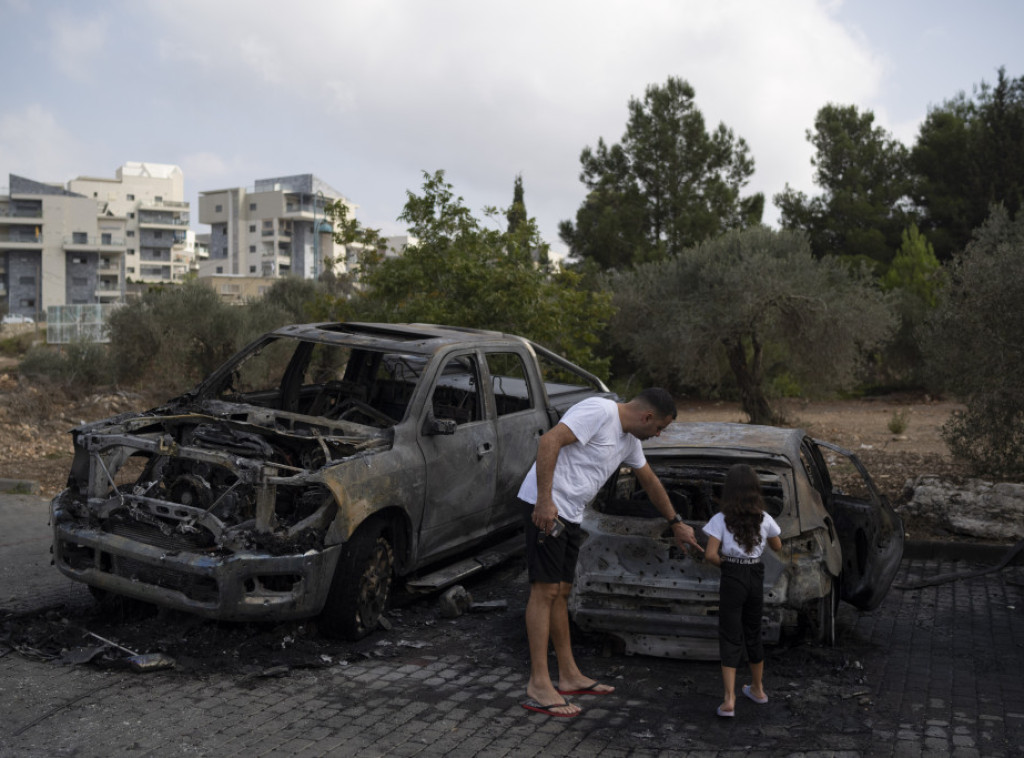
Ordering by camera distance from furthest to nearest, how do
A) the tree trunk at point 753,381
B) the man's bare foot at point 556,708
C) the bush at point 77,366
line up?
the bush at point 77,366 < the tree trunk at point 753,381 < the man's bare foot at point 556,708

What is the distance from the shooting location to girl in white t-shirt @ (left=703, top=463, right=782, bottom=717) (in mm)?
4746

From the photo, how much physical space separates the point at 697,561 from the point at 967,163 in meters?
36.1

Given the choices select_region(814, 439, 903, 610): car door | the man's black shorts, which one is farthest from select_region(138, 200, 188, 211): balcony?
the man's black shorts

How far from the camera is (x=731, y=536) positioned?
4.85 meters

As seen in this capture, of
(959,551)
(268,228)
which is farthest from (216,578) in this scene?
(268,228)

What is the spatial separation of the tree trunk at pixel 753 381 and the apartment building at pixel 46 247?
8655cm

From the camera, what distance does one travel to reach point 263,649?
5.50m

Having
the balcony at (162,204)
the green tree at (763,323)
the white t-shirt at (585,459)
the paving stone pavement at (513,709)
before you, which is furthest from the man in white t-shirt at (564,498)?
the balcony at (162,204)

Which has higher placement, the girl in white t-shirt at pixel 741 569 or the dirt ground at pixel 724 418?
the girl in white t-shirt at pixel 741 569

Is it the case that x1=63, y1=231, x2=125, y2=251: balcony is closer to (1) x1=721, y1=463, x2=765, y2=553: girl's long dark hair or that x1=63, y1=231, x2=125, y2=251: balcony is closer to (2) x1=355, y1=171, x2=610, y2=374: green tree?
(2) x1=355, y1=171, x2=610, y2=374: green tree

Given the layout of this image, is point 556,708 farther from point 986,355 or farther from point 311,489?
point 986,355

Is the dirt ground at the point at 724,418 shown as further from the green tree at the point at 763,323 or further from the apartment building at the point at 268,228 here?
the apartment building at the point at 268,228

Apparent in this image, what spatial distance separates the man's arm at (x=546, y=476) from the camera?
4754 millimetres

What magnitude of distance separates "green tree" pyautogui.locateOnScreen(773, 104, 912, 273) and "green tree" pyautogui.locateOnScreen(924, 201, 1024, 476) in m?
28.8
